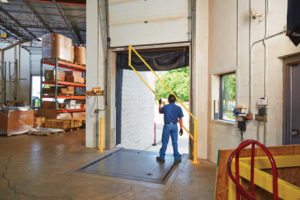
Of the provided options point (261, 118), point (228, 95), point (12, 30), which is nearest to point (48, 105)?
point (12, 30)

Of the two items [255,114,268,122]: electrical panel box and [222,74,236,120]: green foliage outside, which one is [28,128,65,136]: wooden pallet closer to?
[222,74,236,120]: green foliage outside

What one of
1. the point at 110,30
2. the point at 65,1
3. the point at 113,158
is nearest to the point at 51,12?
the point at 65,1

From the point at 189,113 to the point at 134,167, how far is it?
200cm

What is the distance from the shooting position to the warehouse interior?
196 cm

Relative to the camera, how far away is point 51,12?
12.8m

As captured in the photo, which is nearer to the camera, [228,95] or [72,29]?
[228,95]

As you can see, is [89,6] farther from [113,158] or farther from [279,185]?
[279,185]

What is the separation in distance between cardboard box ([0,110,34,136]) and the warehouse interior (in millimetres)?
46

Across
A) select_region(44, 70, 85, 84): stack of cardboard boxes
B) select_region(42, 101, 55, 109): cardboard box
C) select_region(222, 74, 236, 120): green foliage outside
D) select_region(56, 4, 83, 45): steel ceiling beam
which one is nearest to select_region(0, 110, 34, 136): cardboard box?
select_region(42, 101, 55, 109): cardboard box

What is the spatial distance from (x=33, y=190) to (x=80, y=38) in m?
16.1

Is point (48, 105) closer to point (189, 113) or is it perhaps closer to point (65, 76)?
point (65, 76)

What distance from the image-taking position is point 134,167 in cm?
483

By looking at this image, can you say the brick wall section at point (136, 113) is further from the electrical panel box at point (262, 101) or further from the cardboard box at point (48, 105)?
the electrical panel box at point (262, 101)

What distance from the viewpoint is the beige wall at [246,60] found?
3.24 m
